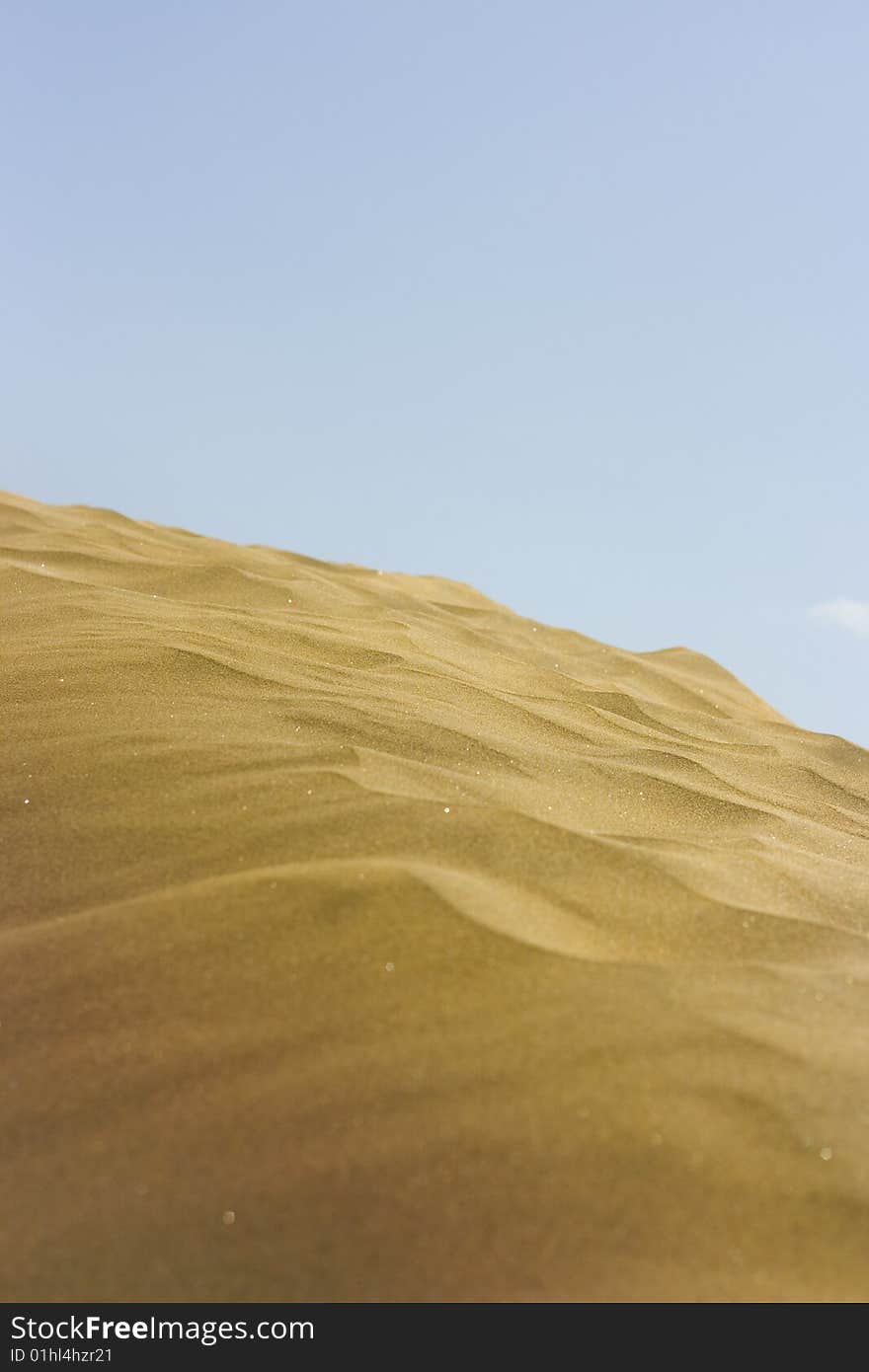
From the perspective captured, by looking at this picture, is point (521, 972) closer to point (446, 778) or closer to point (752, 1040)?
point (752, 1040)

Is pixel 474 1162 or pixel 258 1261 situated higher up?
pixel 474 1162

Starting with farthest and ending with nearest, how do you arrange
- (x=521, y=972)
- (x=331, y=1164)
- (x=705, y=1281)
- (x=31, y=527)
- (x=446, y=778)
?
(x=31, y=527)
(x=446, y=778)
(x=521, y=972)
(x=331, y=1164)
(x=705, y=1281)

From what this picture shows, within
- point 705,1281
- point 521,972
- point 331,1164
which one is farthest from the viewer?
point 521,972

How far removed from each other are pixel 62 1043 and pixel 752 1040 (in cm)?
76

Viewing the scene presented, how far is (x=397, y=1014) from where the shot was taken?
4.59 ft

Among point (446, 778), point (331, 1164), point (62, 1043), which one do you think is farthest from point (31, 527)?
point (331, 1164)

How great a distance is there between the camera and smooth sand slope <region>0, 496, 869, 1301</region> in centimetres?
115

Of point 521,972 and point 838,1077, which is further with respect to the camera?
point 521,972

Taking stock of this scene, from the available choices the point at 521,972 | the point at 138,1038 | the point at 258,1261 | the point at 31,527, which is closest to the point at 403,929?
the point at 521,972

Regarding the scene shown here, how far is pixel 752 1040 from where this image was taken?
4.54ft

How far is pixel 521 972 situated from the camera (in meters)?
1.46

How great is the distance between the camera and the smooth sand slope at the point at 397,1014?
1.15 metres

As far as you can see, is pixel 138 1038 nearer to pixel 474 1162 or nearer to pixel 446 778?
pixel 474 1162
